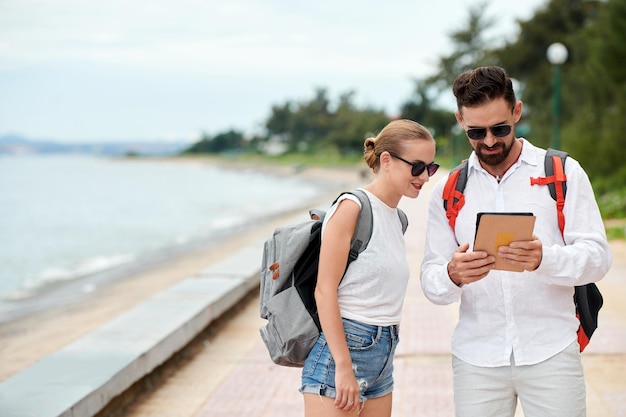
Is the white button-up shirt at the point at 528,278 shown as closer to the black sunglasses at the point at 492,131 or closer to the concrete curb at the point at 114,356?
the black sunglasses at the point at 492,131

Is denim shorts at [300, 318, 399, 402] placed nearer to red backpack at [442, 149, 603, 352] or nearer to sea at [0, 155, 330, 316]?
red backpack at [442, 149, 603, 352]

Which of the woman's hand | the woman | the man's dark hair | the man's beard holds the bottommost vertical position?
the woman's hand

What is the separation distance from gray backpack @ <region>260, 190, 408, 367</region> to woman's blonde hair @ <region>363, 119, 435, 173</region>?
173 mm

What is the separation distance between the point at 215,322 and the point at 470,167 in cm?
473

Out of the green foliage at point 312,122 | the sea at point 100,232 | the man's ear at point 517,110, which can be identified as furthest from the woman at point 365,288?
the green foliage at point 312,122

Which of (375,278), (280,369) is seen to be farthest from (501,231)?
(280,369)

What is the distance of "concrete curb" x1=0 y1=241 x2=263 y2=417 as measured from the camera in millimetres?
3961

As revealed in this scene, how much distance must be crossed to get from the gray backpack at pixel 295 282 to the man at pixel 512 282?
30cm

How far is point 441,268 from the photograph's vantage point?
245 cm

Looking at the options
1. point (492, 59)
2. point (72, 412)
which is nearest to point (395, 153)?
point (72, 412)

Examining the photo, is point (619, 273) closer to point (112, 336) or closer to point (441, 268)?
point (112, 336)

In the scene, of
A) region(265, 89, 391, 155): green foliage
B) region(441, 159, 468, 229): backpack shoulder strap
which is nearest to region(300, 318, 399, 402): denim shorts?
region(441, 159, 468, 229): backpack shoulder strap

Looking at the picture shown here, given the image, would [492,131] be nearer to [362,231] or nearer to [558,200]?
[558,200]

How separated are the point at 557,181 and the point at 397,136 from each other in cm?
53
